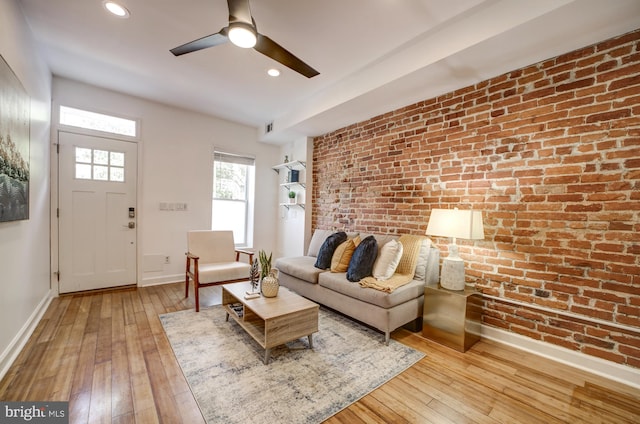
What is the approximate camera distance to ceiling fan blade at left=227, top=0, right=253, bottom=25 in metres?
1.68

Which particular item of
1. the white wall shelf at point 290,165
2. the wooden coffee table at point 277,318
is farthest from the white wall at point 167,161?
the wooden coffee table at point 277,318

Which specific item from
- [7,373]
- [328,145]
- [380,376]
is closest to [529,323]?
[380,376]

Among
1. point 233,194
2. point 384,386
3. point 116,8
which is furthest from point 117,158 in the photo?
point 384,386

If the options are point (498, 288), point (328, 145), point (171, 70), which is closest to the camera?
point (498, 288)

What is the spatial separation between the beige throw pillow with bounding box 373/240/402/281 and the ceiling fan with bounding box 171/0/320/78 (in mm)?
1880

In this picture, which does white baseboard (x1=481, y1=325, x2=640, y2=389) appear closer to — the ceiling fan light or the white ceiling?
the white ceiling

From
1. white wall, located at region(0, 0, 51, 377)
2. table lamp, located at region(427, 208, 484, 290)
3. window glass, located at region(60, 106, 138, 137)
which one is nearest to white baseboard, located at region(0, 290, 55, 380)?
white wall, located at region(0, 0, 51, 377)

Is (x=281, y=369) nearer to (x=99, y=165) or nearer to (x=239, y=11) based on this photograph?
(x=239, y=11)

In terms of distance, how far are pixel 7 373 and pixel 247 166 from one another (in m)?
3.88

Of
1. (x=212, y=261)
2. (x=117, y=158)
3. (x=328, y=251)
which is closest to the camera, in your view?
(x=328, y=251)

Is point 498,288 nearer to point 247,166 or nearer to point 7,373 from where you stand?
point 7,373

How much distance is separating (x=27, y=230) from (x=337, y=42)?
3.41 m

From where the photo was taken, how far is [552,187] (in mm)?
2145

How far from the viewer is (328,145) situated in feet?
14.4
